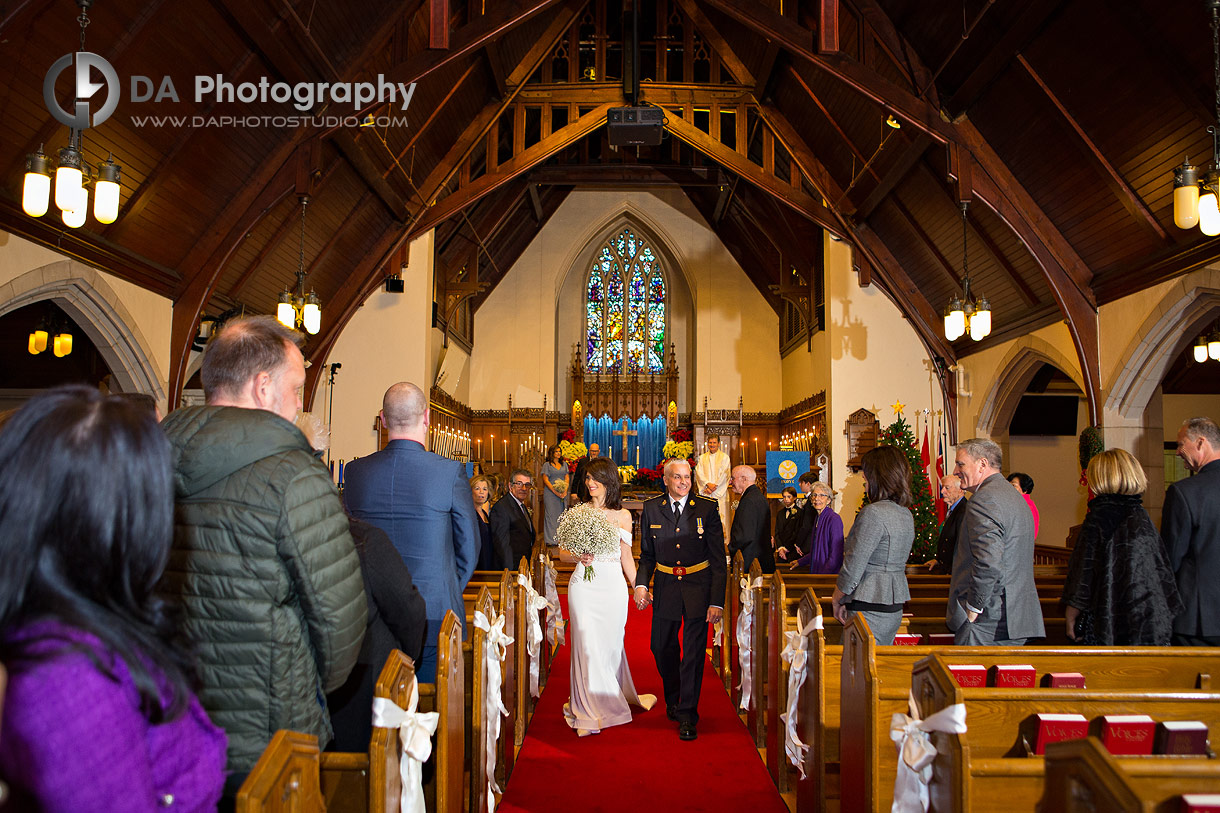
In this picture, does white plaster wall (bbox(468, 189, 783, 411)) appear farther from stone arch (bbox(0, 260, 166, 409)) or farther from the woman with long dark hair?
stone arch (bbox(0, 260, 166, 409))

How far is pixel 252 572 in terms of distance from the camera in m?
1.56

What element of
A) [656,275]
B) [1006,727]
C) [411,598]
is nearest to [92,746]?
[411,598]

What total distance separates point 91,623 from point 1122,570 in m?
3.64

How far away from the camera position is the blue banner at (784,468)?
11047 millimetres

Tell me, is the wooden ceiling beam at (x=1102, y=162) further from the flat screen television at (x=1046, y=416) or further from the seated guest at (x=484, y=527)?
the flat screen television at (x=1046, y=416)

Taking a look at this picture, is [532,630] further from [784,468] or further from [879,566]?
[784,468]

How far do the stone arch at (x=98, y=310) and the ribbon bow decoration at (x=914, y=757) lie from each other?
20.9 feet

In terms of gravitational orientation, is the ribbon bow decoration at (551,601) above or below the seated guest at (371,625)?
below

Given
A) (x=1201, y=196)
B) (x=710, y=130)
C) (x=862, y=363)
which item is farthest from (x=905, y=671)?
(x=710, y=130)

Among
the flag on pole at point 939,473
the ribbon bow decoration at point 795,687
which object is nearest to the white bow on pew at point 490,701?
the ribbon bow decoration at point 795,687

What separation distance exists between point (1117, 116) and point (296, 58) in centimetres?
660

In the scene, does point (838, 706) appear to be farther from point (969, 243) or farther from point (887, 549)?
point (969, 243)

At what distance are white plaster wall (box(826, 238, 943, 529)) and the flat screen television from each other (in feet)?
6.42

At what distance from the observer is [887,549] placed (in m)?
3.39
